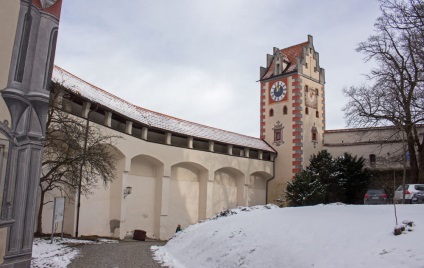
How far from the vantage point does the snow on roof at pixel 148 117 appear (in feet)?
63.5

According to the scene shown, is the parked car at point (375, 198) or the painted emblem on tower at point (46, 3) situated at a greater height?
the painted emblem on tower at point (46, 3)

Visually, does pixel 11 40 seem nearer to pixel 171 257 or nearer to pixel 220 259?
pixel 220 259

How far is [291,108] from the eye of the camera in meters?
35.1

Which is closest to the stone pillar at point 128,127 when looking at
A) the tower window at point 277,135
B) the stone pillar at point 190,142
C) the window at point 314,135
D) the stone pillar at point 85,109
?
the stone pillar at point 85,109

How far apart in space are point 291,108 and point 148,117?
14.1 metres

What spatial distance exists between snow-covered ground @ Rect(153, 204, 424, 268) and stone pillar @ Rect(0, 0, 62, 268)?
202 inches

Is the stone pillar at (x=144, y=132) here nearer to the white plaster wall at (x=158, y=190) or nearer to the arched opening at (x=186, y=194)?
the white plaster wall at (x=158, y=190)

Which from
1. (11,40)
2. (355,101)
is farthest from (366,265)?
(355,101)

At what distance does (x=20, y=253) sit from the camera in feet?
18.2

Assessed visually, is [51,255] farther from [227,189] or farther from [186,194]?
[227,189]

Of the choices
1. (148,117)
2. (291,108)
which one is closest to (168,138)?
(148,117)

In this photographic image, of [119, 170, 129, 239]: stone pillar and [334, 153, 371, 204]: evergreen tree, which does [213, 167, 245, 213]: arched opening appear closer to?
[334, 153, 371, 204]: evergreen tree

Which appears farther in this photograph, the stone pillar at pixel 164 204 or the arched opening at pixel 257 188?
the arched opening at pixel 257 188

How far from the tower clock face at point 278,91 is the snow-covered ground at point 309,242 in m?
23.0
